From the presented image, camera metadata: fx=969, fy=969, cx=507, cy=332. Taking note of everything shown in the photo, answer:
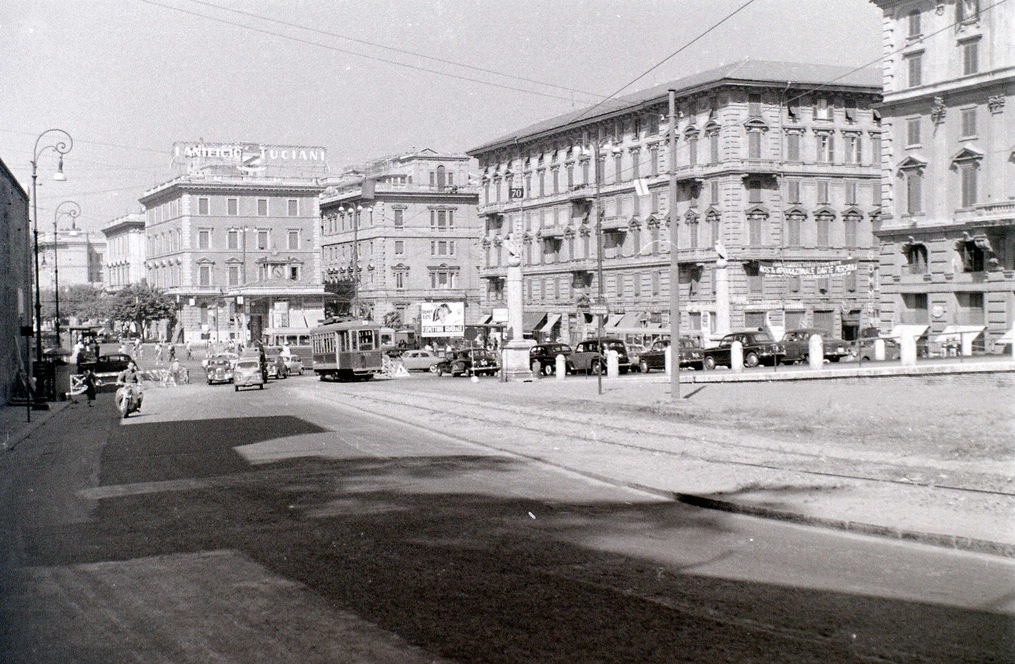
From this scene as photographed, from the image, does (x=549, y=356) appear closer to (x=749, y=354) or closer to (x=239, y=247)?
(x=749, y=354)

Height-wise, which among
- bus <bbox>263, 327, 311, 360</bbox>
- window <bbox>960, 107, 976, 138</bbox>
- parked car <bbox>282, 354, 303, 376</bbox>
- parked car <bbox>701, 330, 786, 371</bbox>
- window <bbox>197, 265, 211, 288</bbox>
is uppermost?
window <bbox>960, 107, 976, 138</bbox>

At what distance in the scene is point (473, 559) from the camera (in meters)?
8.78

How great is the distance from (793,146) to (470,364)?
84.2 ft

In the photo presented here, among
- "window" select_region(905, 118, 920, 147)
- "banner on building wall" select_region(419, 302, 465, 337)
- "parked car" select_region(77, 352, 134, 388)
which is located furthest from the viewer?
"banner on building wall" select_region(419, 302, 465, 337)

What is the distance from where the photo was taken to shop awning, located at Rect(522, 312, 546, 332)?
7300 cm

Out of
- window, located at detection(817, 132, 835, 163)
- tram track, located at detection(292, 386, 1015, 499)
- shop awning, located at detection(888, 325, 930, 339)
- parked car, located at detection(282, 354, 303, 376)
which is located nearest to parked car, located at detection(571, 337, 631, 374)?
shop awning, located at detection(888, 325, 930, 339)

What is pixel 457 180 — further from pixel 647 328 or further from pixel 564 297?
pixel 647 328

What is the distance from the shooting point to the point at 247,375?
143 feet

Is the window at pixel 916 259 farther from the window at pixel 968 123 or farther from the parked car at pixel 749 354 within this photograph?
the parked car at pixel 749 354

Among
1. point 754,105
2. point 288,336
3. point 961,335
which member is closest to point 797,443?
point 961,335

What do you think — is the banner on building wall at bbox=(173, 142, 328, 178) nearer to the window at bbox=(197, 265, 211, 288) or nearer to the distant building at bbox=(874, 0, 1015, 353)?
the window at bbox=(197, 265, 211, 288)

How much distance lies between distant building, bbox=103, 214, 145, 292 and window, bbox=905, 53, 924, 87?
99.1 metres

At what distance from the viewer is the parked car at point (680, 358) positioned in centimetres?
4253

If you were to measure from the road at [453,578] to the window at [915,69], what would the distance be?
119 feet
